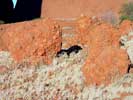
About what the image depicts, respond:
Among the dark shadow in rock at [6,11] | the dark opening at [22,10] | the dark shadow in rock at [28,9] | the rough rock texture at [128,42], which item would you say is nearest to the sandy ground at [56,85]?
the rough rock texture at [128,42]

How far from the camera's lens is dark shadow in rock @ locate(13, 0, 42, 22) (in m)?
33.8

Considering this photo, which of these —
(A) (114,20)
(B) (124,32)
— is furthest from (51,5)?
(B) (124,32)

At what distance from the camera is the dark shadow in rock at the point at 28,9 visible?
33.8 meters

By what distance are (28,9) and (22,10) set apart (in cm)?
64

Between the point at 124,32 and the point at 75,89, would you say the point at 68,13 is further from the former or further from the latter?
the point at 75,89

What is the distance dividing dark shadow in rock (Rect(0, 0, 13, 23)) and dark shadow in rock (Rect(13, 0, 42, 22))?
3.62ft

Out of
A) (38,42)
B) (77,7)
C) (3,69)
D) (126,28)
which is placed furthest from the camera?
(77,7)

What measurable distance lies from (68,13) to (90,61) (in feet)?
73.1

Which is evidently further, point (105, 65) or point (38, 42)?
point (38, 42)

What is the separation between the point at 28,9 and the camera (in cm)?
3434

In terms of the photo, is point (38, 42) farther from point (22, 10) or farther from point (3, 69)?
point (22, 10)

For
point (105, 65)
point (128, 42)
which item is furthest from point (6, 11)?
point (105, 65)

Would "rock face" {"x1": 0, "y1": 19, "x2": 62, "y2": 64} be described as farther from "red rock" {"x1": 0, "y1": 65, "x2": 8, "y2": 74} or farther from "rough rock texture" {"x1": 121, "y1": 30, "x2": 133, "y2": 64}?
"rough rock texture" {"x1": 121, "y1": 30, "x2": 133, "y2": 64}

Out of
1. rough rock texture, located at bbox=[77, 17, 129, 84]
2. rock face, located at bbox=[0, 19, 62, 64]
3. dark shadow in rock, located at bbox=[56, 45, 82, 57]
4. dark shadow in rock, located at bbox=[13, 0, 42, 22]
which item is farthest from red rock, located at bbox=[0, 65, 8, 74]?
dark shadow in rock, located at bbox=[13, 0, 42, 22]
